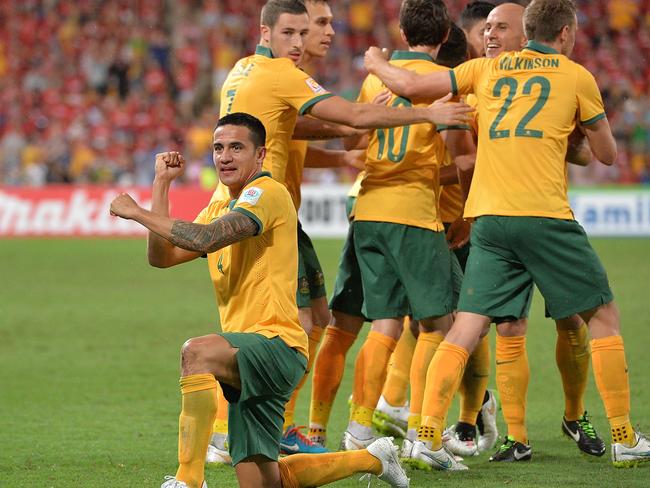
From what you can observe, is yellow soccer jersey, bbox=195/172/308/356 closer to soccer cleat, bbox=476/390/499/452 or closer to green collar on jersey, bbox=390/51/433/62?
green collar on jersey, bbox=390/51/433/62

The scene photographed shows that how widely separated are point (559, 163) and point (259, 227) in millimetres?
1861

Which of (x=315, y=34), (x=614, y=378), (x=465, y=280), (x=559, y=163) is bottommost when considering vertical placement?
(x=614, y=378)

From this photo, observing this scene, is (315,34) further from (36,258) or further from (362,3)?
(362,3)

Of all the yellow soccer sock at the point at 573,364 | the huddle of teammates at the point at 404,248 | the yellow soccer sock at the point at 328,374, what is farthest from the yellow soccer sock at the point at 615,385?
the yellow soccer sock at the point at 328,374

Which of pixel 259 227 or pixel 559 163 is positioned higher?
pixel 559 163

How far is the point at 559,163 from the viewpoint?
5871mm

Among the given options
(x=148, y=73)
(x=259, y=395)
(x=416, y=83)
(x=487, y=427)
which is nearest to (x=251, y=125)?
(x=259, y=395)

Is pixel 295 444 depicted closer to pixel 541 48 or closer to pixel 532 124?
pixel 532 124

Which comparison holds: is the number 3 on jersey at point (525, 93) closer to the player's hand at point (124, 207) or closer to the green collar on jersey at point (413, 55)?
the green collar on jersey at point (413, 55)

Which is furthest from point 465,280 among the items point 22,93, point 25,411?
point 22,93

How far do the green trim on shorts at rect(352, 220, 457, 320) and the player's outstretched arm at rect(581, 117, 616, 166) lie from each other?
1.03 meters

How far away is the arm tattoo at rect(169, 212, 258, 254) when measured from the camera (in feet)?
15.3

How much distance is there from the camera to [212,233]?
184 inches

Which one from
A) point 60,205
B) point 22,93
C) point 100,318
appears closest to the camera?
point 100,318
